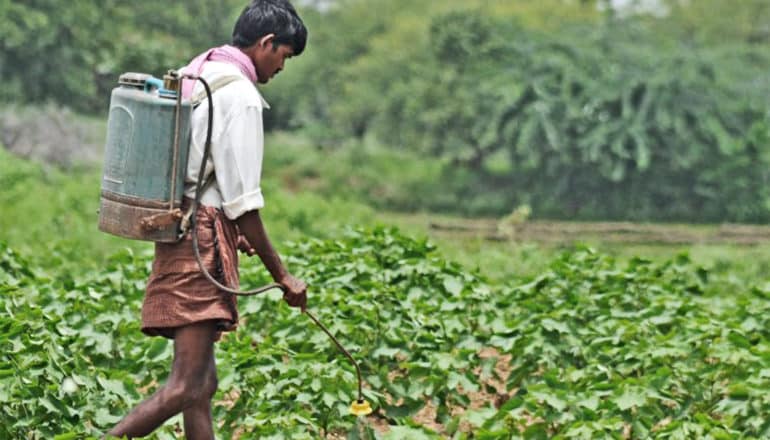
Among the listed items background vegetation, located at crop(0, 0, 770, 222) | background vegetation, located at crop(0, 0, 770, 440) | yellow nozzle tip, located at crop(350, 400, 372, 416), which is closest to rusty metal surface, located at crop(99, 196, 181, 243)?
background vegetation, located at crop(0, 0, 770, 440)

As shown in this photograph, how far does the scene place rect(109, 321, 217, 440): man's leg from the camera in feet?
16.2

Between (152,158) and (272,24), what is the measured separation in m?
0.65

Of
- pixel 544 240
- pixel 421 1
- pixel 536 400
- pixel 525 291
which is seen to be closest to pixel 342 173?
pixel 544 240

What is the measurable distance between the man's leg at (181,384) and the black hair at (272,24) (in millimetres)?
1031

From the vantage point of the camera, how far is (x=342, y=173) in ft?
93.4

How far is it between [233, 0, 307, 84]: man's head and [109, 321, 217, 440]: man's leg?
960mm

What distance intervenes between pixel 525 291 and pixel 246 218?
348 cm

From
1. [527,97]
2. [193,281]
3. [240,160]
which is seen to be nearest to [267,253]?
[193,281]

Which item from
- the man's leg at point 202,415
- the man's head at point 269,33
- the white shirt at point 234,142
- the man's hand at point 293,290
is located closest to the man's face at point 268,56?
the man's head at point 269,33

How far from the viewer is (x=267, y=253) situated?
16.2ft

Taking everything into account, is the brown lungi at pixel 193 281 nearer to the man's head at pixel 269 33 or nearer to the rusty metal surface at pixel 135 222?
the rusty metal surface at pixel 135 222

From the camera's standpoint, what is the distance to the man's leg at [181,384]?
4926 millimetres

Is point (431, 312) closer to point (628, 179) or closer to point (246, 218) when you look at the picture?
point (246, 218)

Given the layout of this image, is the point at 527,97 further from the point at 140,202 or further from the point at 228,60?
the point at 140,202
